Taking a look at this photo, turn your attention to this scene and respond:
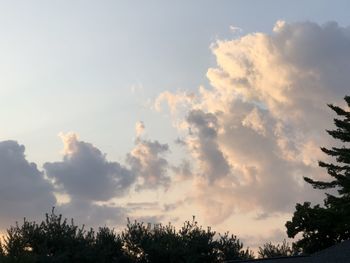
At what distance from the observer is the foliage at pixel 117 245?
61156 mm

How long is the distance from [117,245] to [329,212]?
23.2 m

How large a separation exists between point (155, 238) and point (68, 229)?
9699 mm

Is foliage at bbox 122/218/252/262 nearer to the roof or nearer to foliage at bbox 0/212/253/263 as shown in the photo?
foliage at bbox 0/212/253/263

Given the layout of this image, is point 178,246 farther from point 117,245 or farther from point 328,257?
point 328,257

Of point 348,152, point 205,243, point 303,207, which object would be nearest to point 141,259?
point 205,243

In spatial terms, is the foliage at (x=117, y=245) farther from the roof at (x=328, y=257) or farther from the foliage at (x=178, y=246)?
the roof at (x=328, y=257)

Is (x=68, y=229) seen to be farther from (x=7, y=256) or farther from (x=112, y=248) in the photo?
(x=7, y=256)

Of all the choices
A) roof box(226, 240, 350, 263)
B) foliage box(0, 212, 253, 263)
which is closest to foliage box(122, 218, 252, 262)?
foliage box(0, 212, 253, 263)

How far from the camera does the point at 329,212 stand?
62500mm

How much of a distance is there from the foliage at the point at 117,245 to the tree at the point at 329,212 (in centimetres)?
796

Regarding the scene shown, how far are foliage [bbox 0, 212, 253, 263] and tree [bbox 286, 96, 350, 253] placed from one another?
7.96 metres

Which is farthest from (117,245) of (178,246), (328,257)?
(328,257)

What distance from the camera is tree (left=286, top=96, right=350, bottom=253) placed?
6234 cm

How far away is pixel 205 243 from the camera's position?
6569cm
